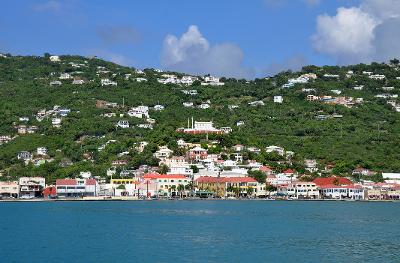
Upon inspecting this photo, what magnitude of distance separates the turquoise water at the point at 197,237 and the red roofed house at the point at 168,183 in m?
24.9

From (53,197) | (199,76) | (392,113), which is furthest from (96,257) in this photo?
(199,76)

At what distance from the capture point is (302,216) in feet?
162

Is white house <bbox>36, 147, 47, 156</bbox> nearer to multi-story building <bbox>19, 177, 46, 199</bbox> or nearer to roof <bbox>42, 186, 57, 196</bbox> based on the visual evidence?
multi-story building <bbox>19, 177, 46, 199</bbox>

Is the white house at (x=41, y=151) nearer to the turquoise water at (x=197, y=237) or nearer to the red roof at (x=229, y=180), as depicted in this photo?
the red roof at (x=229, y=180)

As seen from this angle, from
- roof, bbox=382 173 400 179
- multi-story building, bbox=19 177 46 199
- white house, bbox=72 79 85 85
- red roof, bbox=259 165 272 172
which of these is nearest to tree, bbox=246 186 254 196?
red roof, bbox=259 165 272 172

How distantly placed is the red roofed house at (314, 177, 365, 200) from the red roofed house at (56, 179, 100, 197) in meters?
21.7

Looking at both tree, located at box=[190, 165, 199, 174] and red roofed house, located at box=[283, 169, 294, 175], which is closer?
red roofed house, located at box=[283, 169, 294, 175]

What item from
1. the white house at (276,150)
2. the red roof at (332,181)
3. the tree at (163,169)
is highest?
the white house at (276,150)

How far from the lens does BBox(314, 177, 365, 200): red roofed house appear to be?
2940 inches

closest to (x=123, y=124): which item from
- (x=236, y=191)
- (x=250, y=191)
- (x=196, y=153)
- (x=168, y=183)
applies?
(x=196, y=153)

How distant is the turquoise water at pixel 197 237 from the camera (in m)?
28.4

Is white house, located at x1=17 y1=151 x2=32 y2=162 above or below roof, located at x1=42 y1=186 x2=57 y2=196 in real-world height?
above

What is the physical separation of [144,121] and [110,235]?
194 ft

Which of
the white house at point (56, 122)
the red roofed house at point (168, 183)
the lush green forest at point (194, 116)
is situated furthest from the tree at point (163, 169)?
the white house at point (56, 122)
